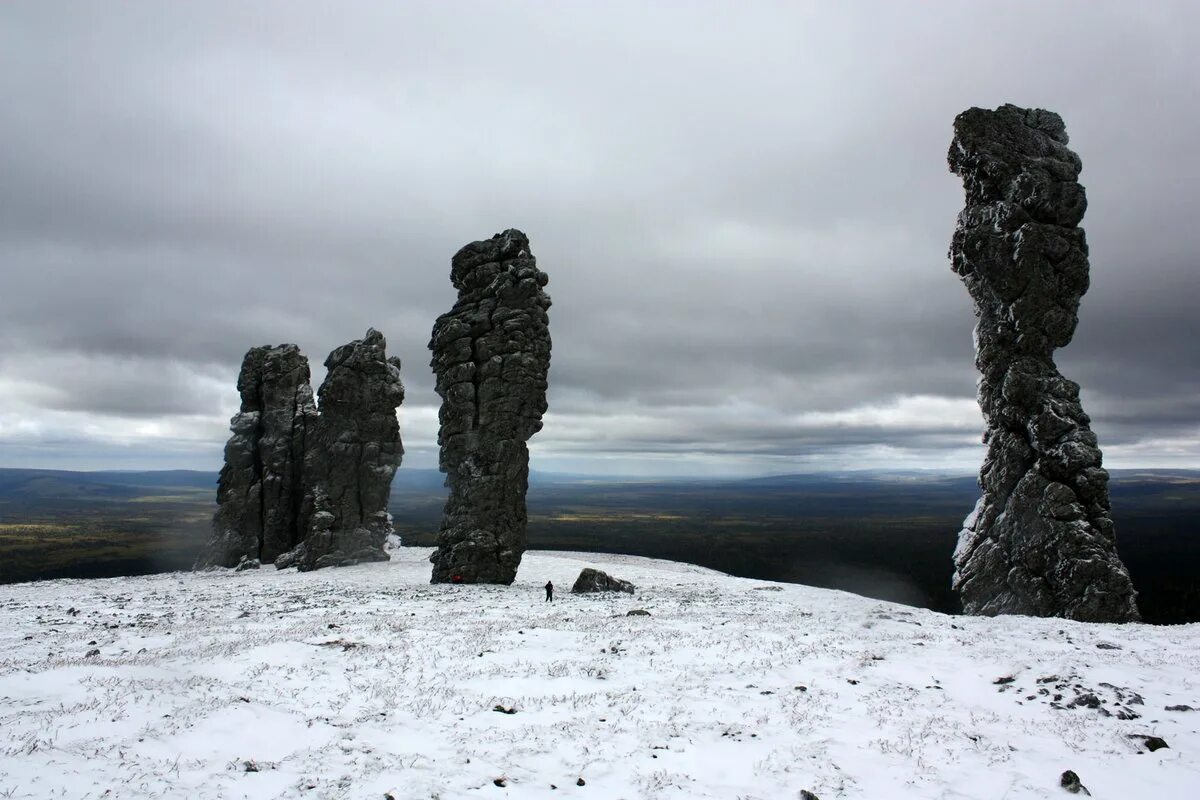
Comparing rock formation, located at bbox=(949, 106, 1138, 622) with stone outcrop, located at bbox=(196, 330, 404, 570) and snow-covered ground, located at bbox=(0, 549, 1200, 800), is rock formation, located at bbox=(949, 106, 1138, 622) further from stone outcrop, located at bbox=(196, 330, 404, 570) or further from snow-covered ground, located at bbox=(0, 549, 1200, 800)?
stone outcrop, located at bbox=(196, 330, 404, 570)

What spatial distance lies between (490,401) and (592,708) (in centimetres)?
2667

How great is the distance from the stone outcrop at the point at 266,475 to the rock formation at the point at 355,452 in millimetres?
3311

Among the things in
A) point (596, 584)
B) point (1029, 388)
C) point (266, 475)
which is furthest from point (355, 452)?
point (1029, 388)

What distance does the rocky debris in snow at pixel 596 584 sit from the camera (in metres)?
34.5

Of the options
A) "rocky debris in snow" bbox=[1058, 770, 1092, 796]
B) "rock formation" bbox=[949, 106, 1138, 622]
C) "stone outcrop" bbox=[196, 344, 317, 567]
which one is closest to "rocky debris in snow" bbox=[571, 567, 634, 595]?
"rock formation" bbox=[949, 106, 1138, 622]

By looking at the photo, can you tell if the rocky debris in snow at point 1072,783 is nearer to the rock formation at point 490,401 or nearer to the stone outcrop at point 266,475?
the rock formation at point 490,401

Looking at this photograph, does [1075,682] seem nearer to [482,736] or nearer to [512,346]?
[482,736]

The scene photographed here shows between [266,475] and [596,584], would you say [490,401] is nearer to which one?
[596,584]

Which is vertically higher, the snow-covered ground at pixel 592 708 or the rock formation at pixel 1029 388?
the rock formation at pixel 1029 388

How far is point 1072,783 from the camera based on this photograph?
9.97 metres

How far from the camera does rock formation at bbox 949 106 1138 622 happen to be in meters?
26.3

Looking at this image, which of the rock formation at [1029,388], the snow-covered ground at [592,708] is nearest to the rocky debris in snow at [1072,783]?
the snow-covered ground at [592,708]

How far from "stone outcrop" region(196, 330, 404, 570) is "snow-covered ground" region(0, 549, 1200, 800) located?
89.1 ft

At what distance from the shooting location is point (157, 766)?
9.66 m
